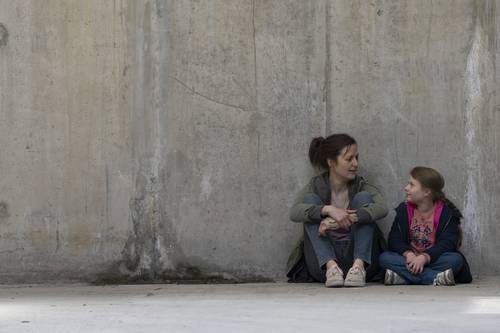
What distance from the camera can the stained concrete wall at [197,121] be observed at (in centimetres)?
711

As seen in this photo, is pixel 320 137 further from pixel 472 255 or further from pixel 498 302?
pixel 498 302

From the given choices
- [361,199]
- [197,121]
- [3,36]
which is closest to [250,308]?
[361,199]

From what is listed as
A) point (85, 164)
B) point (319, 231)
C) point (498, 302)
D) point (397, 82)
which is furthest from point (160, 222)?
point (498, 302)

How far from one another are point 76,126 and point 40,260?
886mm

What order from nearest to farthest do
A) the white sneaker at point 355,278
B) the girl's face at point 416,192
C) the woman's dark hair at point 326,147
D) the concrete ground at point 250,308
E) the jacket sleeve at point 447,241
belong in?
1. the concrete ground at point 250,308
2. the white sneaker at point 355,278
3. the jacket sleeve at point 447,241
4. the girl's face at point 416,192
5. the woman's dark hair at point 326,147

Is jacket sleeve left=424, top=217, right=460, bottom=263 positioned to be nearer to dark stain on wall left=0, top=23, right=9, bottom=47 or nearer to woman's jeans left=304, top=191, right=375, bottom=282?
woman's jeans left=304, top=191, right=375, bottom=282

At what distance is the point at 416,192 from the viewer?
684 centimetres

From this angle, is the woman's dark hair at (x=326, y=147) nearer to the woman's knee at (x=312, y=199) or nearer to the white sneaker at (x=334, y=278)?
the woman's knee at (x=312, y=199)

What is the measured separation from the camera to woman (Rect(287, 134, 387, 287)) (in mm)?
6746

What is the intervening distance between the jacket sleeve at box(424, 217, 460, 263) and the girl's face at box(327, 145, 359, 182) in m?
0.67

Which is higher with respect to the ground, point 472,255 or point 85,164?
point 85,164

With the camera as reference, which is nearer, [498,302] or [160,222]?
[498,302]

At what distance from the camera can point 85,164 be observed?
7.13 metres

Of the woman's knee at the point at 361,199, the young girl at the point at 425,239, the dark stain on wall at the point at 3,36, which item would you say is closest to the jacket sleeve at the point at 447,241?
the young girl at the point at 425,239
